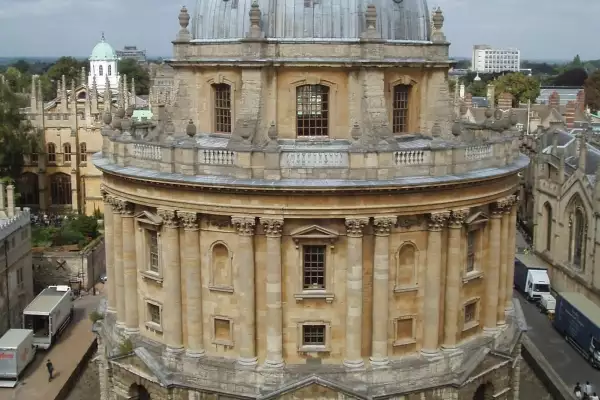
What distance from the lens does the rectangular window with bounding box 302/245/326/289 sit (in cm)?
3153

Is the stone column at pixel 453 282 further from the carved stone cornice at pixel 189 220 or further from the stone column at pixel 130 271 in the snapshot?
the stone column at pixel 130 271

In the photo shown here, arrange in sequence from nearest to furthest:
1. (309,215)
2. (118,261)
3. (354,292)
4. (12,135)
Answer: (309,215), (354,292), (118,261), (12,135)

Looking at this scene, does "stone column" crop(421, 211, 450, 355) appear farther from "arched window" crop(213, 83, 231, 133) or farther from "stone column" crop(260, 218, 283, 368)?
"arched window" crop(213, 83, 231, 133)

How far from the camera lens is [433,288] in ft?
107

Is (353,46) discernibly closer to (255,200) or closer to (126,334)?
(255,200)

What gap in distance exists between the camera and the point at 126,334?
1401 inches

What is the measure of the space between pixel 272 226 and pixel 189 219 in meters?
3.71

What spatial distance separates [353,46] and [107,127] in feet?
41.7

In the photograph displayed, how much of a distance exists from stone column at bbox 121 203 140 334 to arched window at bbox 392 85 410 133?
40.9 ft

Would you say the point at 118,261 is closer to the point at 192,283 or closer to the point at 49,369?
the point at 192,283

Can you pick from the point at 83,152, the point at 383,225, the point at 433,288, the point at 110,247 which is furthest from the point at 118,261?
the point at 83,152

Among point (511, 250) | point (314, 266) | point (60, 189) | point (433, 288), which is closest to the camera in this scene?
point (314, 266)

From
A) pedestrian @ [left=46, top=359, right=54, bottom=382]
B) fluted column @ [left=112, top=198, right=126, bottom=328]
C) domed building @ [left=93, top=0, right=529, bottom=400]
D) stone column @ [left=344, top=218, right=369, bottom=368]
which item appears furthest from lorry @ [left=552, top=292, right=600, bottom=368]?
pedestrian @ [left=46, top=359, right=54, bottom=382]

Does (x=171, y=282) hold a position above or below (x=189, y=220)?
below
